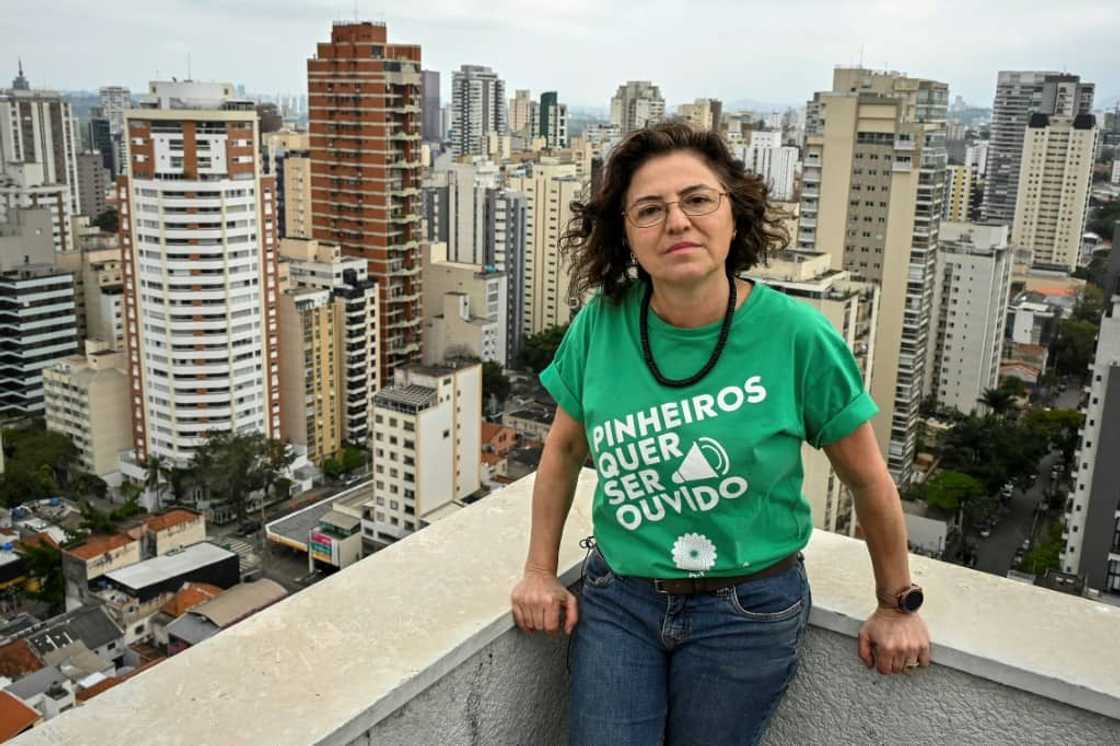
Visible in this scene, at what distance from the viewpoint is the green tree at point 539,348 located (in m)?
16.7

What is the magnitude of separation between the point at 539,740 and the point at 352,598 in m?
0.23

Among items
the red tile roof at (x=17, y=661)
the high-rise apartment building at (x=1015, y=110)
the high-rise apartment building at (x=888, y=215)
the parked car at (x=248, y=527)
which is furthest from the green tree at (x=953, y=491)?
the high-rise apartment building at (x=1015, y=110)

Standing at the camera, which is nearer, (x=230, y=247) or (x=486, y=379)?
(x=230, y=247)

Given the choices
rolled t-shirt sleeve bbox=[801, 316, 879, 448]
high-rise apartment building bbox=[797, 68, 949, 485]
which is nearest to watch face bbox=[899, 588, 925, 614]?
rolled t-shirt sleeve bbox=[801, 316, 879, 448]

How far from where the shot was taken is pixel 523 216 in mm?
18047

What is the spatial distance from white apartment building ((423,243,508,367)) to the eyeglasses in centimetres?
1453

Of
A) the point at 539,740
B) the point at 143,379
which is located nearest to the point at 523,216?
the point at 143,379

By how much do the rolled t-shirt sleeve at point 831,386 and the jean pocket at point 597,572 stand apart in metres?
0.22

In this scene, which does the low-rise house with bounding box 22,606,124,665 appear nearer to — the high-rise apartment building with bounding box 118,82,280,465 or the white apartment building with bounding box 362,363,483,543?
the white apartment building with bounding box 362,363,483,543

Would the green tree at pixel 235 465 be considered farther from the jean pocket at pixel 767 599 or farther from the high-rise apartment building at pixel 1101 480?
the jean pocket at pixel 767 599

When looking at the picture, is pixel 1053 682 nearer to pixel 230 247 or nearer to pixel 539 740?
pixel 539 740

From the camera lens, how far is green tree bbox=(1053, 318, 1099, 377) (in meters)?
16.8

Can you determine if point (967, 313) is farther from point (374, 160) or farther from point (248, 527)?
point (248, 527)

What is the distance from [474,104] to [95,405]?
3012 centimetres
